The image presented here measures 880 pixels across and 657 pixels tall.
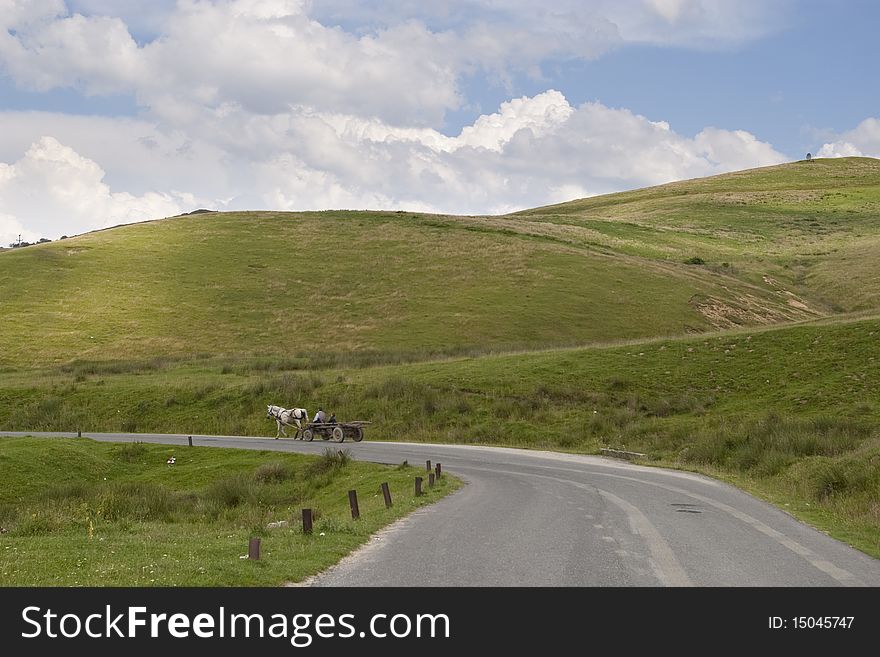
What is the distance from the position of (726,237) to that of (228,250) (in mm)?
75684

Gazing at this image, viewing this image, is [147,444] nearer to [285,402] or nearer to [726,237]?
[285,402]

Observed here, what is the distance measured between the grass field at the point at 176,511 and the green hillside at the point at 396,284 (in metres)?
29.4

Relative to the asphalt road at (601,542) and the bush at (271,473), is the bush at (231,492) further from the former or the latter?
the asphalt road at (601,542)

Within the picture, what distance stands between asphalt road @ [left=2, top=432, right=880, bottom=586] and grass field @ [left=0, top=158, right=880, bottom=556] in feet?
5.42

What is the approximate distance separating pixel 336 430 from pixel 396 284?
4959 centimetres

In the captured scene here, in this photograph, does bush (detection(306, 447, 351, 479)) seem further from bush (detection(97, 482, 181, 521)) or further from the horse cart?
the horse cart

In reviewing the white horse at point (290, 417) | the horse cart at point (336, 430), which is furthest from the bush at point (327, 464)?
the white horse at point (290, 417)

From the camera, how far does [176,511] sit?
86.1 feet

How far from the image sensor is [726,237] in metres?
132

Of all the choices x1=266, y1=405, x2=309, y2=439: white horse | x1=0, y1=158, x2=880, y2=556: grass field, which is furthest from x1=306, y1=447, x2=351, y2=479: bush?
x1=0, y1=158, x2=880, y2=556: grass field

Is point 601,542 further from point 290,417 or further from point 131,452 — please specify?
point 290,417

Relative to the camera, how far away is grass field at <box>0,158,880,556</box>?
3812cm
